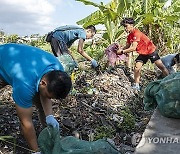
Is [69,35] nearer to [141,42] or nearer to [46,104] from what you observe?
[141,42]

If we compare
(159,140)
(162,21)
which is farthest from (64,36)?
(162,21)

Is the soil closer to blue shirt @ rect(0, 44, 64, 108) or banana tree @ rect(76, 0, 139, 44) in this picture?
blue shirt @ rect(0, 44, 64, 108)

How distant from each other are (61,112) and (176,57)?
2.73 metres

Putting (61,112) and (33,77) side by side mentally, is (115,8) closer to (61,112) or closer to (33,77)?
(61,112)

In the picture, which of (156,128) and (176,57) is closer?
(156,128)

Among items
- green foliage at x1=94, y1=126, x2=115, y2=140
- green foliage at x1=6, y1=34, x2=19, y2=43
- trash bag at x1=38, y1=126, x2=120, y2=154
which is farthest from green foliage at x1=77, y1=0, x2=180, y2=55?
trash bag at x1=38, y1=126, x2=120, y2=154

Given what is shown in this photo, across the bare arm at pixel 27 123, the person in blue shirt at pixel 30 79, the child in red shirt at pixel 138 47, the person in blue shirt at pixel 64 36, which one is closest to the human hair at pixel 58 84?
the person in blue shirt at pixel 30 79

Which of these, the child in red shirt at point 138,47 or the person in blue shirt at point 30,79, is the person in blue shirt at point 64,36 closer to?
the child in red shirt at point 138,47

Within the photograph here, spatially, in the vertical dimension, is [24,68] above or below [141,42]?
→ above

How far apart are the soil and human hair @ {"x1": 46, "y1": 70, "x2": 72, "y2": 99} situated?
762 mm

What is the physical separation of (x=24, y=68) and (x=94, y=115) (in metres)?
1.60

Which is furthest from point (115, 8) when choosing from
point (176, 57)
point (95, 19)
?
point (176, 57)

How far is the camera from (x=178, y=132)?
111 inches

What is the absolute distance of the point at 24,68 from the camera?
9.71 feet
